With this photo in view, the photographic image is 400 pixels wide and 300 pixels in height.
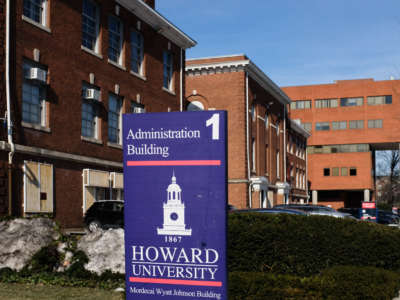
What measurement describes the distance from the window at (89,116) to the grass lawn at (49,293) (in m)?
14.0

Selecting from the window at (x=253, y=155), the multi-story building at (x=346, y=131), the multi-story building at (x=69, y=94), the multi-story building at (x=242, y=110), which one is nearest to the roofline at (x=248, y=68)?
the multi-story building at (x=242, y=110)

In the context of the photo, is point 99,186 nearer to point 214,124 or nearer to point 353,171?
point 214,124

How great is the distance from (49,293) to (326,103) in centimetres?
8348

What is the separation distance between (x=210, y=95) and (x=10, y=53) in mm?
28805

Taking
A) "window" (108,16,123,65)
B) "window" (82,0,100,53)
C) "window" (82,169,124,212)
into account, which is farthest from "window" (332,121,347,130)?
"window" (82,0,100,53)

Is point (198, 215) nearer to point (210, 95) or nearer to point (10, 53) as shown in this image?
point (10, 53)

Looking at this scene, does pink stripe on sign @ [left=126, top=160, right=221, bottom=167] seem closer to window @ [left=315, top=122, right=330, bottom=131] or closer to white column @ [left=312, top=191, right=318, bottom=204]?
white column @ [left=312, top=191, right=318, bottom=204]

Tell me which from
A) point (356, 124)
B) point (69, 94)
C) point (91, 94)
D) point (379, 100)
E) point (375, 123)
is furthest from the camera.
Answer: point (356, 124)

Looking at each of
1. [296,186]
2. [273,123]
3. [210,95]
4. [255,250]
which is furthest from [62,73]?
[296,186]

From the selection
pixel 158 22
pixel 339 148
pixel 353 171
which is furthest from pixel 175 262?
pixel 339 148

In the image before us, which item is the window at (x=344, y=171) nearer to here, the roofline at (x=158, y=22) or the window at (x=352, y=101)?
the window at (x=352, y=101)

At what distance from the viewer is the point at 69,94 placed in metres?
24.4

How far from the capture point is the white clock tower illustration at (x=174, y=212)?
6.21m

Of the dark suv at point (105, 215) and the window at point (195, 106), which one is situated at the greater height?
the window at point (195, 106)
